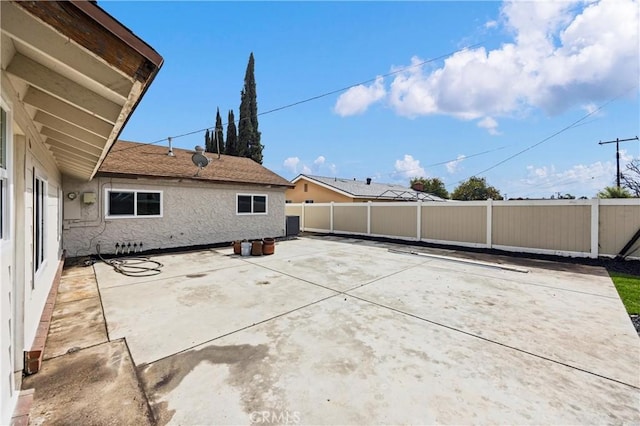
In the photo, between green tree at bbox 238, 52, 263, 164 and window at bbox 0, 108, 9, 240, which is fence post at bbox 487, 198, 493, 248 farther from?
green tree at bbox 238, 52, 263, 164

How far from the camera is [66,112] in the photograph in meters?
2.71

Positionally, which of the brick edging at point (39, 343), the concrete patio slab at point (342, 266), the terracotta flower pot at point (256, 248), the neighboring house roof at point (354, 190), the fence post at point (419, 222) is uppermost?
the neighboring house roof at point (354, 190)

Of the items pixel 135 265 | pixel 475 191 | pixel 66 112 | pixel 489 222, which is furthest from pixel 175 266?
pixel 475 191

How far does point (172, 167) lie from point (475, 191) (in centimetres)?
3772

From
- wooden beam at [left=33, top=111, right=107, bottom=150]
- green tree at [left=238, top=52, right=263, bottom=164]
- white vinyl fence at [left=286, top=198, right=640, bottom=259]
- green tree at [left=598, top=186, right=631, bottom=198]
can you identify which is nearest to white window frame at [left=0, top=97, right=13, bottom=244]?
wooden beam at [left=33, top=111, right=107, bottom=150]

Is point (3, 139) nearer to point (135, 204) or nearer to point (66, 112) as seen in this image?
point (66, 112)

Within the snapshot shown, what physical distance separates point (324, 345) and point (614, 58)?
13118mm

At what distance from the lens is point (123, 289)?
540 centimetres

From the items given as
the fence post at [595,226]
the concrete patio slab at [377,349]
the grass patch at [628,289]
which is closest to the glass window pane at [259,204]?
the concrete patio slab at [377,349]

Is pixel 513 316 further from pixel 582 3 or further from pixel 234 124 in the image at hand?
pixel 234 124

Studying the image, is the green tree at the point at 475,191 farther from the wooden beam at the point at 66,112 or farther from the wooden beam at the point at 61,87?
the wooden beam at the point at 61,87

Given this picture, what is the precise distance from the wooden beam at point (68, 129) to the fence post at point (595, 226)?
12.1 m

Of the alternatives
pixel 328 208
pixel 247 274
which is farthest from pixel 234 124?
pixel 247 274

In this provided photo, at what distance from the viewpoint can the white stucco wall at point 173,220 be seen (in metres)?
8.24
